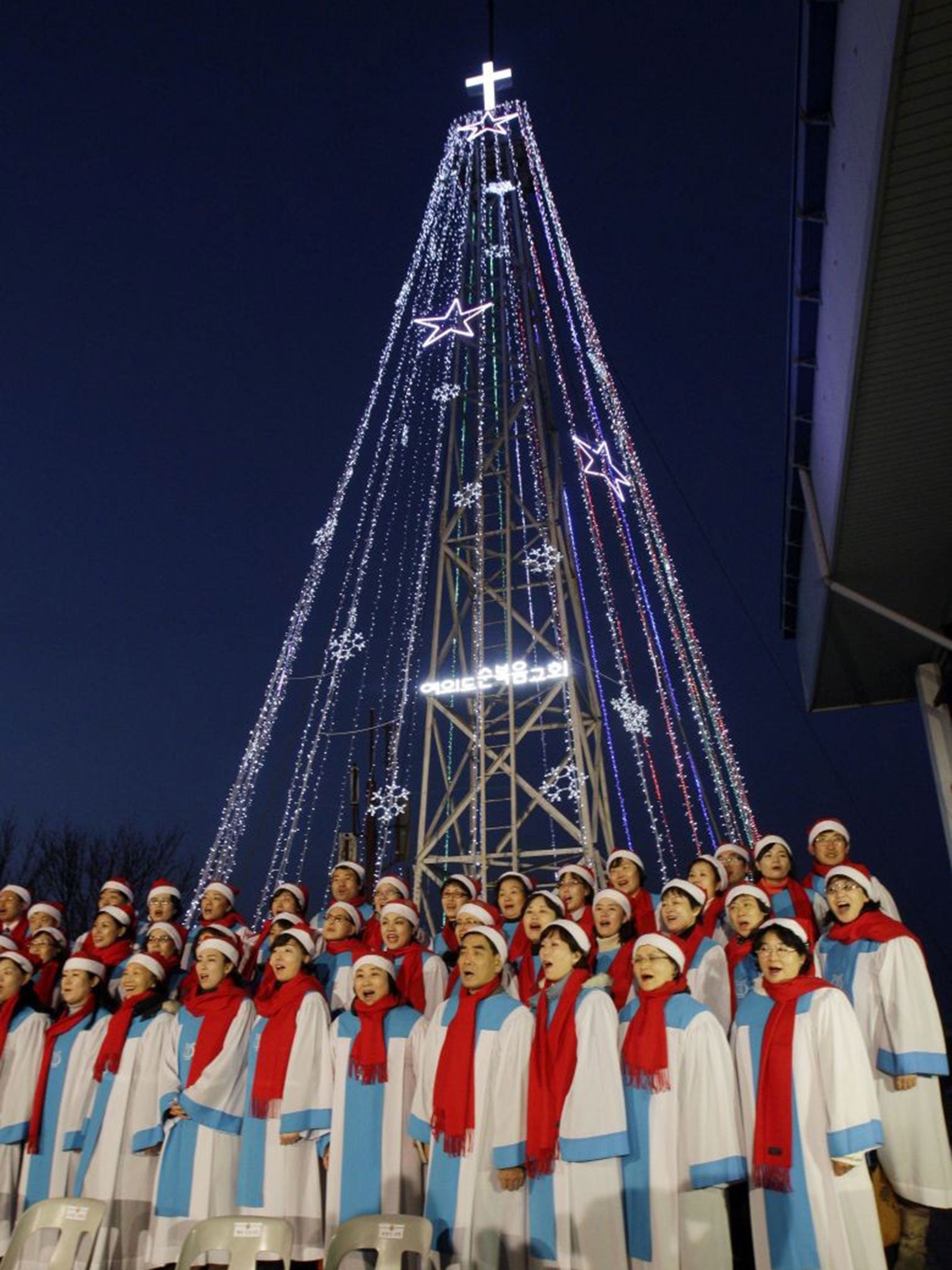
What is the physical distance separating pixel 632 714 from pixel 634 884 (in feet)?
20.8

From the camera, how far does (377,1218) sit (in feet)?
10.4

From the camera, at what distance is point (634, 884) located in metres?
5.96

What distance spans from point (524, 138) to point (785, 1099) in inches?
629

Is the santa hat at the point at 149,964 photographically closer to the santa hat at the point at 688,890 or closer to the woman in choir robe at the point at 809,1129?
the santa hat at the point at 688,890

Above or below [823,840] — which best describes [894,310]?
above

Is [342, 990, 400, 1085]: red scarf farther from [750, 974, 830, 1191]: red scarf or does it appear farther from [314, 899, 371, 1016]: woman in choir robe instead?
[750, 974, 830, 1191]: red scarf

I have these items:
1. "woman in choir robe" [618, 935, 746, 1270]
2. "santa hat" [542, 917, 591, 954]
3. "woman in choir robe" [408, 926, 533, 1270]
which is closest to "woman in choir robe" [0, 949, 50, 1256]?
"woman in choir robe" [408, 926, 533, 1270]

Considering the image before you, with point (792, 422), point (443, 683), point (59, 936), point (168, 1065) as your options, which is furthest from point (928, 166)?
point (443, 683)

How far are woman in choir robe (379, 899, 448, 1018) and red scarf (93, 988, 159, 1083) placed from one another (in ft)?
4.70

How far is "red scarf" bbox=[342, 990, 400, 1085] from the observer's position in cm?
458

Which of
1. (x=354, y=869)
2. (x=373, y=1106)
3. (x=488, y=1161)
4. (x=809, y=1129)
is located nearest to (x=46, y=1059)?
(x=373, y=1106)

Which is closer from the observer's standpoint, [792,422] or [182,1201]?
[182,1201]

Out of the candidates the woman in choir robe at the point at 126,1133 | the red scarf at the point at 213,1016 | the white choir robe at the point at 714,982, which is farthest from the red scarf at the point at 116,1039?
the white choir robe at the point at 714,982

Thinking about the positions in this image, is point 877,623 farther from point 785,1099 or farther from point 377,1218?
point 377,1218
